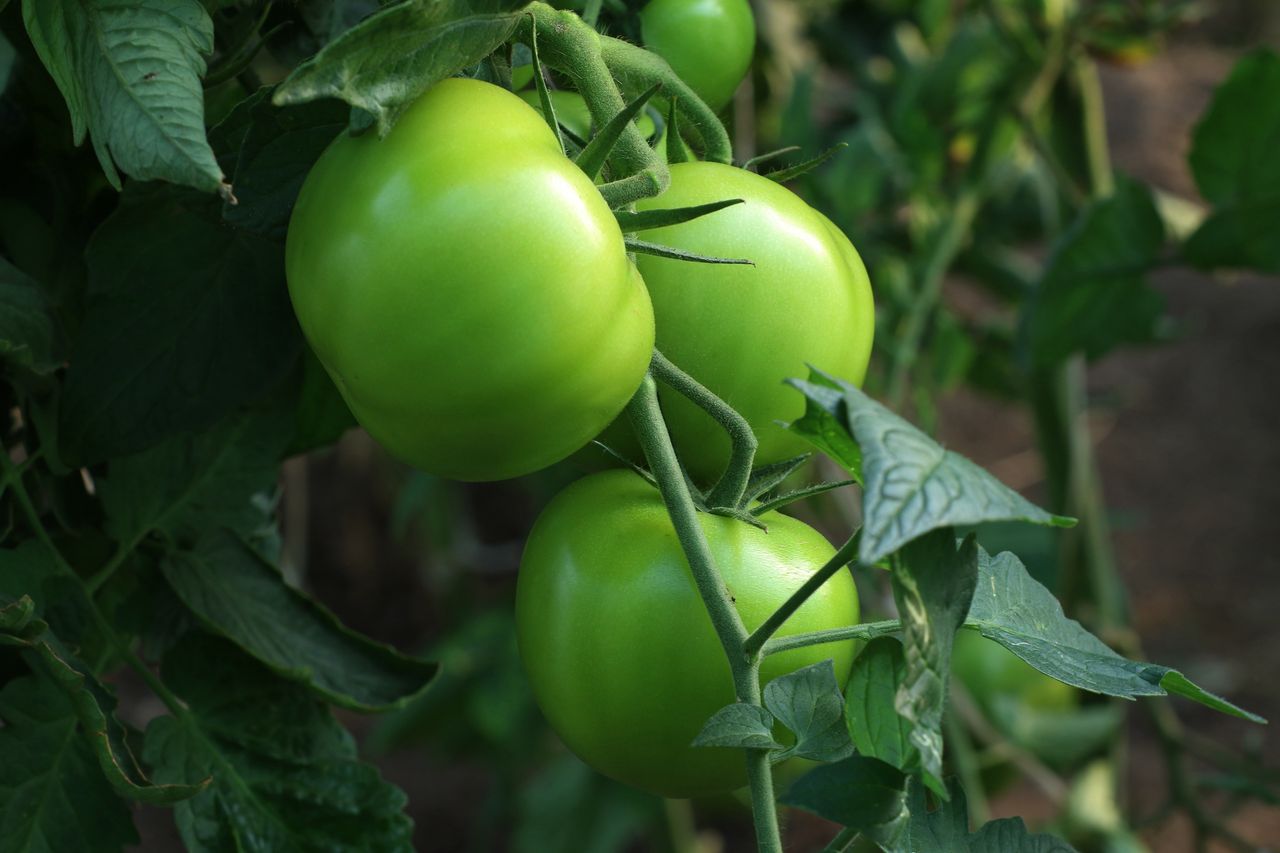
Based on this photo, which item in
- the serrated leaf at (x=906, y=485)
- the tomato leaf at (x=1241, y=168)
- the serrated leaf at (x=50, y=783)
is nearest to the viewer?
the serrated leaf at (x=906, y=485)

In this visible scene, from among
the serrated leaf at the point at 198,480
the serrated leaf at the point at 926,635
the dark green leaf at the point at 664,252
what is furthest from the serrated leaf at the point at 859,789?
the serrated leaf at the point at 198,480

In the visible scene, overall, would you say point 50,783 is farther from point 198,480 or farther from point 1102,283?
point 1102,283

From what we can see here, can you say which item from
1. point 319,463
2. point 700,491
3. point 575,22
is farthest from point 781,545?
point 319,463

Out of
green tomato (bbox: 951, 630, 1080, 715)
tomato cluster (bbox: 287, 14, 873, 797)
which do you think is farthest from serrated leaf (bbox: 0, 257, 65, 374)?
green tomato (bbox: 951, 630, 1080, 715)

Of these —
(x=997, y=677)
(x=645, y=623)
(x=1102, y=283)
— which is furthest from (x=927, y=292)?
(x=645, y=623)

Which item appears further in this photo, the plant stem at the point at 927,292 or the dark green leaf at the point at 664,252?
the plant stem at the point at 927,292

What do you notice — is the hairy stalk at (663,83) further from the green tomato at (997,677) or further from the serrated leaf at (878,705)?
the green tomato at (997,677)

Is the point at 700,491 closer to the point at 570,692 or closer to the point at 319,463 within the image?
the point at 570,692
